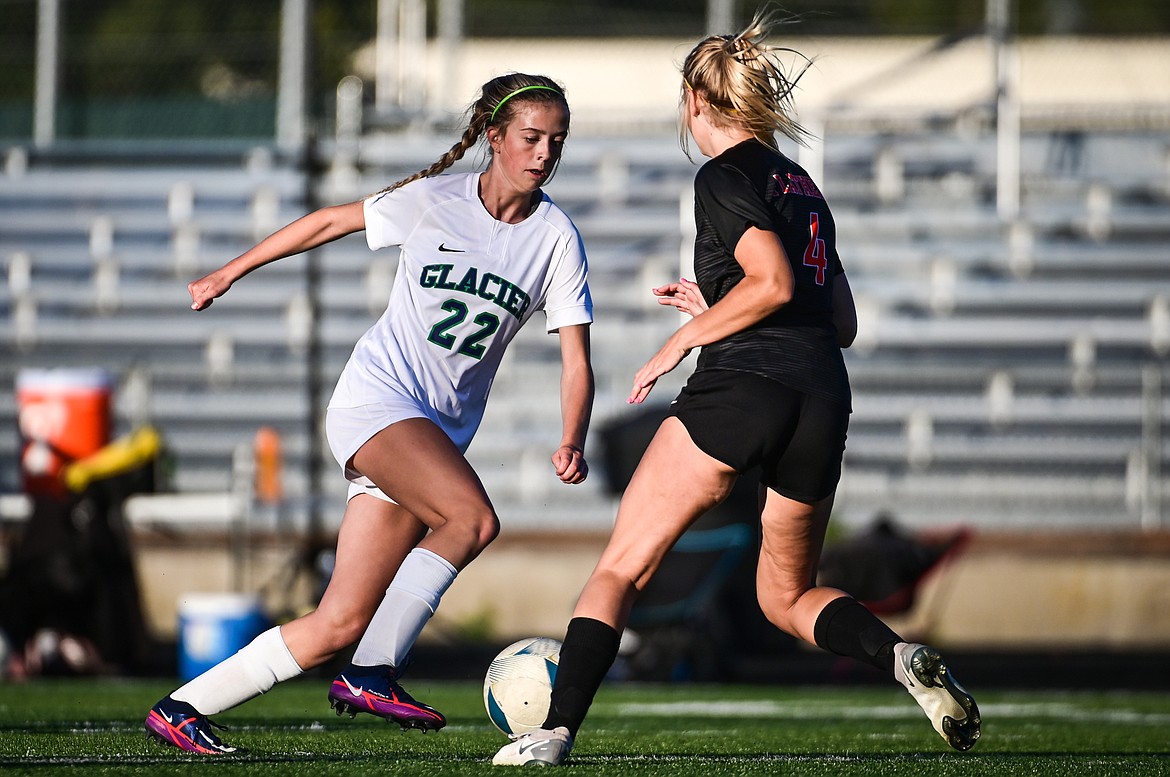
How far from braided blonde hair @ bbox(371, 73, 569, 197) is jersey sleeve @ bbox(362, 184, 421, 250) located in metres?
0.03

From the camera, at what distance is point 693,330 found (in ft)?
13.0

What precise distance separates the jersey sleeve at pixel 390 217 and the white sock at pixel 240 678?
3.81ft

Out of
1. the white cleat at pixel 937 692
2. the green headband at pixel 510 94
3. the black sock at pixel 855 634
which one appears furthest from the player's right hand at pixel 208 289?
the white cleat at pixel 937 692

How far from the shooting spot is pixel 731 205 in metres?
3.95

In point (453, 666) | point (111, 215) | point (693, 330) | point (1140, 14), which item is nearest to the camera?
point (693, 330)

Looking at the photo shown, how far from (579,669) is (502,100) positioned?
5.34ft

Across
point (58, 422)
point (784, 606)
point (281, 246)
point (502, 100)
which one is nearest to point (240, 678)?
point (281, 246)

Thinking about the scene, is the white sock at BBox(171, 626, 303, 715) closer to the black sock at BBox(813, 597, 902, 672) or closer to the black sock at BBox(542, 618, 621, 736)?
the black sock at BBox(542, 618, 621, 736)

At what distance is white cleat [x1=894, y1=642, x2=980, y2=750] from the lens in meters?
4.07

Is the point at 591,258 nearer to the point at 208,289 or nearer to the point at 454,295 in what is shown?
the point at 454,295

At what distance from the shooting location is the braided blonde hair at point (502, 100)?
446 centimetres

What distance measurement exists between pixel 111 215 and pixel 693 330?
11.6 meters

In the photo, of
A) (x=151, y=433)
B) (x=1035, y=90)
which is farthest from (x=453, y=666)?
(x=1035, y=90)

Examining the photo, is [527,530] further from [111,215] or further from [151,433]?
[111,215]
